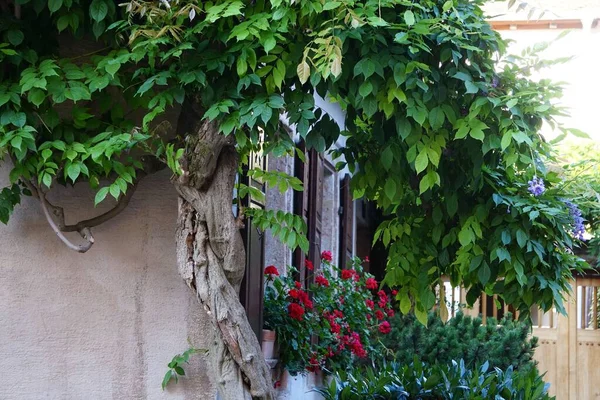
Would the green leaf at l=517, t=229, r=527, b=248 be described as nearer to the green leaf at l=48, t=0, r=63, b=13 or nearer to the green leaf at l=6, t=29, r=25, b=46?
the green leaf at l=48, t=0, r=63, b=13

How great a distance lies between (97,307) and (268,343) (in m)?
1.42

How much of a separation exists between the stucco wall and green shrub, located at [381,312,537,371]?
5.28 m

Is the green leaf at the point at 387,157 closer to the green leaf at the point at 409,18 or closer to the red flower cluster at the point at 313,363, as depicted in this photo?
the green leaf at the point at 409,18

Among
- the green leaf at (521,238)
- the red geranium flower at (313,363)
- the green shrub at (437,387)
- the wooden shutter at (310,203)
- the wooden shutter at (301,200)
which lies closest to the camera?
the green leaf at (521,238)

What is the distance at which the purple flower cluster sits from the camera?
14.1 ft

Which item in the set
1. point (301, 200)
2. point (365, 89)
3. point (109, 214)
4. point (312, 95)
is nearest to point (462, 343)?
point (301, 200)

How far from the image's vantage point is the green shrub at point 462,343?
950 cm

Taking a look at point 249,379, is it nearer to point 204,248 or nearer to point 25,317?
point 204,248

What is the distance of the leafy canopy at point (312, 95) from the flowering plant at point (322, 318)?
1.66m

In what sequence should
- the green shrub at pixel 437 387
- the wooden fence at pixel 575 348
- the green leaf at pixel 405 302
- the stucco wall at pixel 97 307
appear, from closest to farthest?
the stucco wall at pixel 97 307 → the green leaf at pixel 405 302 → the green shrub at pixel 437 387 → the wooden fence at pixel 575 348

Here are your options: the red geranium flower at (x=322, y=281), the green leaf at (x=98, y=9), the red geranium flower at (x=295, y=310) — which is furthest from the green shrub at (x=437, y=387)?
the green leaf at (x=98, y=9)

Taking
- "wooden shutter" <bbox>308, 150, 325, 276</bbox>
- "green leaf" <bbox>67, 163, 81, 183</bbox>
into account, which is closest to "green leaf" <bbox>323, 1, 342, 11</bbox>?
"green leaf" <bbox>67, 163, 81, 183</bbox>

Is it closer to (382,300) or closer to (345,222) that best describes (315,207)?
(382,300)

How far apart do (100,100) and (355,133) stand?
4.36 ft
